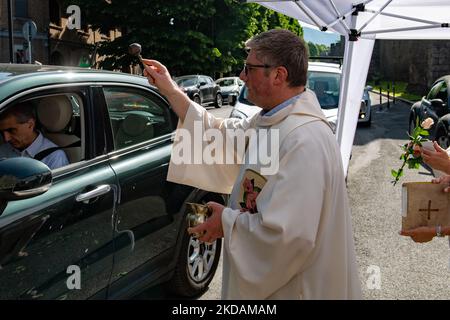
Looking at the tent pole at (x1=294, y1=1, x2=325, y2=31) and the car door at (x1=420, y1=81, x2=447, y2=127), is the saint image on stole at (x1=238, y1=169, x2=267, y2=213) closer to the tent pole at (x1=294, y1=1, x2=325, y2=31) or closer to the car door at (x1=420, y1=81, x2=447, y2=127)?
the tent pole at (x1=294, y1=1, x2=325, y2=31)

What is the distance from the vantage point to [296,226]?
1733mm

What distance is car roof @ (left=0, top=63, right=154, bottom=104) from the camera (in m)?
2.55

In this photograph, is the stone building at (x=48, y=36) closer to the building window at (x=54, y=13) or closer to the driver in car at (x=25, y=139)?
the building window at (x=54, y=13)

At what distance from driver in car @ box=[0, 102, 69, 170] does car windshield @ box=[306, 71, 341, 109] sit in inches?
267

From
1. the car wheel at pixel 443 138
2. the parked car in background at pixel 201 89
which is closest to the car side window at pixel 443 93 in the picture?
the car wheel at pixel 443 138

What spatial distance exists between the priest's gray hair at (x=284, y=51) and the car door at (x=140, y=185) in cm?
141

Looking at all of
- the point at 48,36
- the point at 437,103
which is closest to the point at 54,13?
the point at 48,36

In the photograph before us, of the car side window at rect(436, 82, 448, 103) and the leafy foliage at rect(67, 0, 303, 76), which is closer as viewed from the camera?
the car side window at rect(436, 82, 448, 103)

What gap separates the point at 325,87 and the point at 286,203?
27.4 feet

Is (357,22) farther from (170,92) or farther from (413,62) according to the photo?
(413,62)

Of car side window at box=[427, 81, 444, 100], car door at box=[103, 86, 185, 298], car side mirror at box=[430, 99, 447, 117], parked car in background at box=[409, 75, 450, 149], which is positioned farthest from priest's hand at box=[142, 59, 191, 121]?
car side window at box=[427, 81, 444, 100]

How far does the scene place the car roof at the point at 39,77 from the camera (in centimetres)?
255

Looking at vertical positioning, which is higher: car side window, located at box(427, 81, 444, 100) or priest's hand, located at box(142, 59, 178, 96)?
priest's hand, located at box(142, 59, 178, 96)

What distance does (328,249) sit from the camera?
1.87 m
